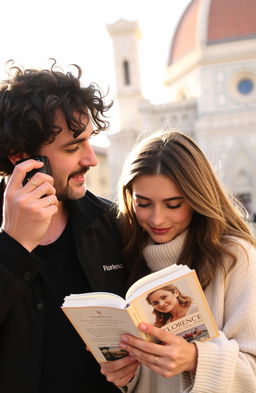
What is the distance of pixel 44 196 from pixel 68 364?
72 cm

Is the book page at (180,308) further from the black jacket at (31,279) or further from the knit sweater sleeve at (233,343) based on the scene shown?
the black jacket at (31,279)

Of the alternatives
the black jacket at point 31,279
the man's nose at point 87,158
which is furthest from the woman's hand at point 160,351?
the man's nose at point 87,158

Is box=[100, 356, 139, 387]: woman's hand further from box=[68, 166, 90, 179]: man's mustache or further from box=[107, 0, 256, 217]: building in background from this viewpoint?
box=[107, 0, 256, 217]: building in background

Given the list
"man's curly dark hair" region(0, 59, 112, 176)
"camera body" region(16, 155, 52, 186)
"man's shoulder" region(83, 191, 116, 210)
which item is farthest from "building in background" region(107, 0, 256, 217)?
"camera body" region(16, 155, 52, 186)

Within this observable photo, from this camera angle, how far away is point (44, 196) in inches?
74.4

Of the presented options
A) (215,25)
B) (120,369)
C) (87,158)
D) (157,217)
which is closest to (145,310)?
(120,369)

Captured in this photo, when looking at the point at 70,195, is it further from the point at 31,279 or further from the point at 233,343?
the point at 233,343

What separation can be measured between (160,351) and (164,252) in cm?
59

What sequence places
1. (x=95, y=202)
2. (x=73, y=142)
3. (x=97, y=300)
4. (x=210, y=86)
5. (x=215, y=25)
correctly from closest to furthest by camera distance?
(x=97, y=300), (x=73, y=142), (x=95, y=202), (x=210, y=86), (x=215, y=25)

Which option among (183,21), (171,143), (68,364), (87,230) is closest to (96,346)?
(68,364)

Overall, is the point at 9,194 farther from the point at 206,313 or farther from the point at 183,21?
the point at 183,21

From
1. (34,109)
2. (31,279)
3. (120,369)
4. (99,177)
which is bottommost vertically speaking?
(99,177)

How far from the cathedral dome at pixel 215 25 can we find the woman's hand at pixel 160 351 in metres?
30.1

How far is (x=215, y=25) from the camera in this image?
31.7m
